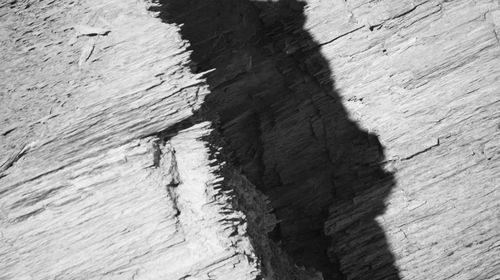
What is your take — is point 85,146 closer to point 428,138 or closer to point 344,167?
point 344,167

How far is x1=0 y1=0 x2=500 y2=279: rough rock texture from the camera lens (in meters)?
3.64

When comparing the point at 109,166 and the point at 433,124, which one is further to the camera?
the point at 433,124

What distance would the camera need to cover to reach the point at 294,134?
5.46 m

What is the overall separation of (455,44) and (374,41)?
804mm

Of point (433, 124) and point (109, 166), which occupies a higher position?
point (109, 166)

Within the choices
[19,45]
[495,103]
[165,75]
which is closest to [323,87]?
[495,103]

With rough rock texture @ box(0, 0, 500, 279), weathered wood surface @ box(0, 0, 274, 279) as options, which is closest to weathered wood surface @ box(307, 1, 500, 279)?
rough rock texture @ box(0, 0, 500, 279)

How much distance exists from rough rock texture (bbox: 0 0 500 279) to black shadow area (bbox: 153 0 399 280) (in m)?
0.02

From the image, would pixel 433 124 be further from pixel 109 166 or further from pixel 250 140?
pixel 109 166

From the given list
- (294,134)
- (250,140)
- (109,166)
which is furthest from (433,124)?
(109,166)

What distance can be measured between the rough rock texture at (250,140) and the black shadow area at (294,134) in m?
0.02

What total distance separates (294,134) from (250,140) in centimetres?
49

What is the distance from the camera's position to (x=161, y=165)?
3.73 m

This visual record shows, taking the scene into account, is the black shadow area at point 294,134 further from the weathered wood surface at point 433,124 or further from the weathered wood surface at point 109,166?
the weathered wood surface at point 109,166
